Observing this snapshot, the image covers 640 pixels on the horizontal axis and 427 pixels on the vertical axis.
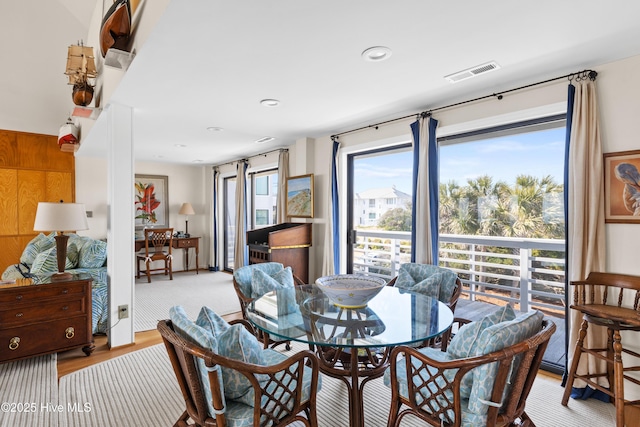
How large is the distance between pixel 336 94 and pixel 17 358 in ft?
11.7

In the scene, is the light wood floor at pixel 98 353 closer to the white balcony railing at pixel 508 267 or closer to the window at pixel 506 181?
the white balcony railing at pixel 508 267

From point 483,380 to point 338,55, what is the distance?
6.69 ft

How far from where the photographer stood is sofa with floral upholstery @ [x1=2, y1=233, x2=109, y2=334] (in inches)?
136

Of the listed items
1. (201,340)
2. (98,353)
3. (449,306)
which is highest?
(201,340)

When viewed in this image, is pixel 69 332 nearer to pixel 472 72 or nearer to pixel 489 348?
pixel 489 348

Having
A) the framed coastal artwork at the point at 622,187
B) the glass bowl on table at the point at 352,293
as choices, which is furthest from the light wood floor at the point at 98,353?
the framed coastal artwork at the point at 622,187

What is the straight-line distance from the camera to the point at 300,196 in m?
4.80

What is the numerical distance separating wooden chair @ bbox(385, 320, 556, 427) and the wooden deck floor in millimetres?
1560

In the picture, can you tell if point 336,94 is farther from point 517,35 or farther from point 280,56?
point 517,35

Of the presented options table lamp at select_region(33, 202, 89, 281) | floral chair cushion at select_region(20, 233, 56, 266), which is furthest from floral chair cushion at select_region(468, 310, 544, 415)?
floral chair cushion at select_region(20, 233, 56, 266)

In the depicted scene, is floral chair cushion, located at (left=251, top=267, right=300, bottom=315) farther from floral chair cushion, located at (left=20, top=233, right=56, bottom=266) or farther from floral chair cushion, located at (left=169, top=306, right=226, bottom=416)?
floral chair cushion, located at (left=20, top=233, right=56, bottom=266)

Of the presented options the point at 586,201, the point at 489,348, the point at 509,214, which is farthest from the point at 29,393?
the point at 586,201

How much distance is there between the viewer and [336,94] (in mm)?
2979

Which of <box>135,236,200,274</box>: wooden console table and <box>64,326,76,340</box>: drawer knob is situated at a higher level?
<box>135,236,200,274</box>: wooden console table
